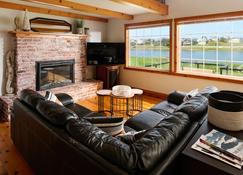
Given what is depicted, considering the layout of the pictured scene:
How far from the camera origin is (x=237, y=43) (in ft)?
13.6

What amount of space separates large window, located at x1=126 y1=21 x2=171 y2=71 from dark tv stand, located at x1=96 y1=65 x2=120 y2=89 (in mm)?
530

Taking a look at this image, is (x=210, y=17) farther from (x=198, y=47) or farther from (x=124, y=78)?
(x=124, y=78)

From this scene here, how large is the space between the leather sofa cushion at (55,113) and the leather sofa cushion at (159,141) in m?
0.69

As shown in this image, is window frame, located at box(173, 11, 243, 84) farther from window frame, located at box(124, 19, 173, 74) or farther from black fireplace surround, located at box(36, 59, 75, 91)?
black fireplace surround, located at box(36, 59, 75, 91)

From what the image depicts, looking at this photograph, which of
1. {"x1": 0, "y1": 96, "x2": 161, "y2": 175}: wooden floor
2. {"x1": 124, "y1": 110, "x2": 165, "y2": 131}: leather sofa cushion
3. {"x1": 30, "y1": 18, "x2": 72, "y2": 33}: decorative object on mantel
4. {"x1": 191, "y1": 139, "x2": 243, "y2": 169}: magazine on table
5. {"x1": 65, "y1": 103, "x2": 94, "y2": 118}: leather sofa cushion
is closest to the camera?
{"x1": 191, "y1": 139, "x2": 243, "y2": 169}: magazine on table

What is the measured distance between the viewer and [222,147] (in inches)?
48.8

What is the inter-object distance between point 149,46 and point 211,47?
178 cm

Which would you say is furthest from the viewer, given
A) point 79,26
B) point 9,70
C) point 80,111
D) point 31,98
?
point 79,26

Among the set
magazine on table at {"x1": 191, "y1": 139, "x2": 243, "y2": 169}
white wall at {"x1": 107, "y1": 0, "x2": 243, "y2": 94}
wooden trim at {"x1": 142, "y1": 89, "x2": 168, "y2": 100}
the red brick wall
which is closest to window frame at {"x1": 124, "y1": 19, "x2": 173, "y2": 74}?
white wall at {"x1": 107, "y1": 0, "x2": 243, "y2": 94}

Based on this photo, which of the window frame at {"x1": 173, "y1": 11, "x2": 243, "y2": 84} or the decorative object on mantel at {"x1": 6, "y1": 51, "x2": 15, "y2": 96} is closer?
the window frame at {"x1": 173, "y1": 11, "x2": 243, "y2": 84}

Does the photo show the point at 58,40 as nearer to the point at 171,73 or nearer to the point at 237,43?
the point at 171,73

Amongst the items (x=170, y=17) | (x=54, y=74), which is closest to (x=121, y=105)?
(x=54, y=74)

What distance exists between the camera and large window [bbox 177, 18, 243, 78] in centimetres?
420

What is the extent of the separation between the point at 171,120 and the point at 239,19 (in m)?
3.51
